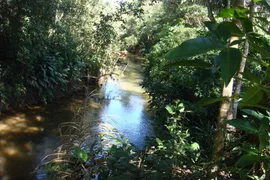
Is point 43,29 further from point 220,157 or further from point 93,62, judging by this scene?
point 220,157

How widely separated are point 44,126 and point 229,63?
21.0 feet

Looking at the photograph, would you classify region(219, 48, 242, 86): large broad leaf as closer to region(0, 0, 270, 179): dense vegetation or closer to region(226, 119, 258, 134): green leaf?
region(0, 0, 270, 179): dense vegetation

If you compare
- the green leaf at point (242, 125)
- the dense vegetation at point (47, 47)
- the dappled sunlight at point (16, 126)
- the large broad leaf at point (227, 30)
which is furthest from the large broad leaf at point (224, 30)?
the dense vegetation at point (47, 47)

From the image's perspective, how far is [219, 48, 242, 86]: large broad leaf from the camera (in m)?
A: 0.51

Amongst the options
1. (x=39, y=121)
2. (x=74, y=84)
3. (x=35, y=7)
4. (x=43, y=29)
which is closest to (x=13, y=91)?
(x=39, y=121)

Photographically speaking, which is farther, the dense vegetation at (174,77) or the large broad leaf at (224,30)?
the dense vegetation at (174,77)

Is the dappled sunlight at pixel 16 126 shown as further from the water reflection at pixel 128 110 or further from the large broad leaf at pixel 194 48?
the large broad leaf at pixel 194 48

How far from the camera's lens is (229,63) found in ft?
1.70

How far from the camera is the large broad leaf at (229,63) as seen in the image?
0.51 meters

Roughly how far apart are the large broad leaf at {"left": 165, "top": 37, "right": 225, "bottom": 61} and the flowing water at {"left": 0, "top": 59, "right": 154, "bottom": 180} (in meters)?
2.43

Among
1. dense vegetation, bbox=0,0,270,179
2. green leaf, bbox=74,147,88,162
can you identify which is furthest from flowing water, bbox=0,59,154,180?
green leaf, bbox=74,147,88,162

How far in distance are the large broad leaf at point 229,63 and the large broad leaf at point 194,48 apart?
0.02 m

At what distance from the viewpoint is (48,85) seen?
7844 millimetres

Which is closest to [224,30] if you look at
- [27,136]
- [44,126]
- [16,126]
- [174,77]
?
[174,77]
